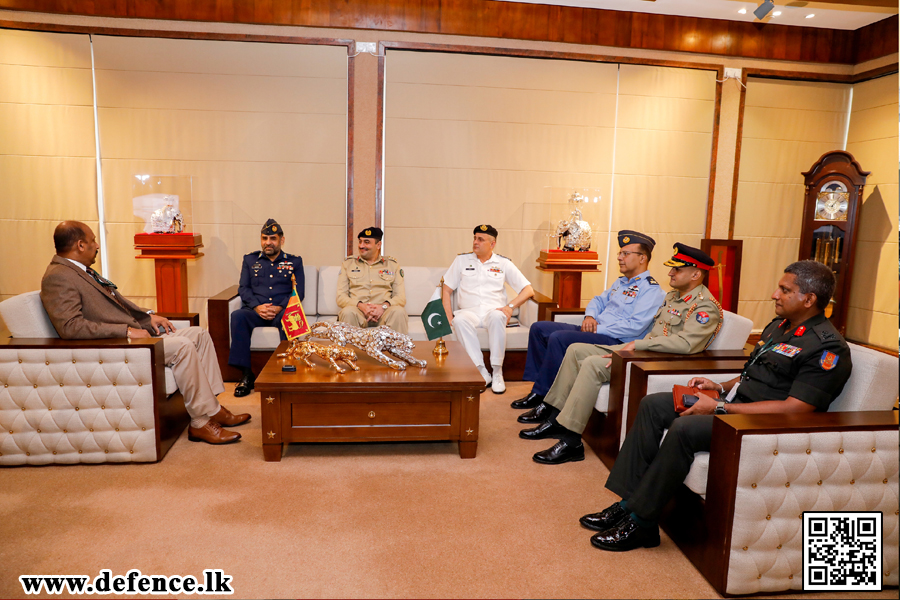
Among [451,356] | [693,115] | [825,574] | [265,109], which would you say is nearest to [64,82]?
[265,109]

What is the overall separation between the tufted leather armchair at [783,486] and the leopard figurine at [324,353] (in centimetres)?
177

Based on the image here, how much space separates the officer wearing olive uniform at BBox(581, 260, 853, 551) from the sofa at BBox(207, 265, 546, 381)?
5.94 ft

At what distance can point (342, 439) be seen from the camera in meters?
2.92

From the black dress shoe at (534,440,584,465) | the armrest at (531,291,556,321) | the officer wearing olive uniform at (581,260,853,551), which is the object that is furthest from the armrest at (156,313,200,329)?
the officer wearing olive uniform at (581,260,853,551)

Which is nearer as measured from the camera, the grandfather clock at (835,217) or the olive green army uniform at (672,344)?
the olive green army uniform at (672,344)

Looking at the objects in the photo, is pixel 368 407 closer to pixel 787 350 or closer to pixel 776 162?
pixel 787 350

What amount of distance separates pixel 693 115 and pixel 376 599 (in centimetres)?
508

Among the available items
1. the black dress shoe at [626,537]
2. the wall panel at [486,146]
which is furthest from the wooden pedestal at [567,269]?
the black dress shoe at [626,537]

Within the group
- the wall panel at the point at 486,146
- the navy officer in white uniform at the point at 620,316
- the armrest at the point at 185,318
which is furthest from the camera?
the wall panel at the point at 486,146

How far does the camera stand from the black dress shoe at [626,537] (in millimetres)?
2174

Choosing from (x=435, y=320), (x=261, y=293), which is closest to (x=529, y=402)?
(x=435, y=320)

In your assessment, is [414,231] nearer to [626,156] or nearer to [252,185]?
[252,185]

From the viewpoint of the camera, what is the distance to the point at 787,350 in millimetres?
2176

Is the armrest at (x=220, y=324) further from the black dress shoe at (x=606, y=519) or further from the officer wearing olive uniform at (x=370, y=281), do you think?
the black dress shoe at (x=606, y=519)
